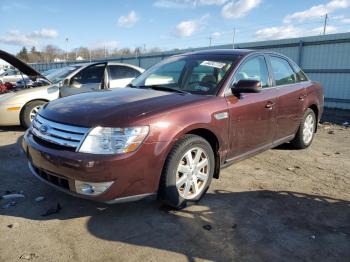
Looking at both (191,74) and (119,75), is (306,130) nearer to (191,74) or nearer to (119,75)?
(191,74)

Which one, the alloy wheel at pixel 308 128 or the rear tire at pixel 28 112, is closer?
the alloy wheel at pixel 308 128

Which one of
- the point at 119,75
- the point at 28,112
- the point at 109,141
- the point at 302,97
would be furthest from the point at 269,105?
the point at 28,112

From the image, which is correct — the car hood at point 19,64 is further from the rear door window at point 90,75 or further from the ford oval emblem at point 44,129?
the ford oval emblem at point 44,129

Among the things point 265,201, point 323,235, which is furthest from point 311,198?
point 323,235

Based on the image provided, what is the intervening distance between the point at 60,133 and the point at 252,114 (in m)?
2.25

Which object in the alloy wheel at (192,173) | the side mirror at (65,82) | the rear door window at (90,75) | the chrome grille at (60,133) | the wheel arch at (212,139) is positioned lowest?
the alloy wheel at (192,173)

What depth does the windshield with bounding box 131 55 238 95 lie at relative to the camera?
4128 millimetres

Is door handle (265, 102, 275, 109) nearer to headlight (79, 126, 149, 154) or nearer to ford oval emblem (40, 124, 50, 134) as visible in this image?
headlight (79, 126, 149, 154)

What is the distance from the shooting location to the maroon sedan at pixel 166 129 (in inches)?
120

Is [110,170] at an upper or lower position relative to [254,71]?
lower

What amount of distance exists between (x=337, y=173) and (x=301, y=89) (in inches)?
55.6

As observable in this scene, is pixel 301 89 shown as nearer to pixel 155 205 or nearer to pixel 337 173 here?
pixel 337 173

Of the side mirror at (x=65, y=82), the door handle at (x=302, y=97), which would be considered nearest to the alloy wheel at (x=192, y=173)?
the door handle at (x=302, y=97)

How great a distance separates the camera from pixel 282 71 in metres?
5.28
